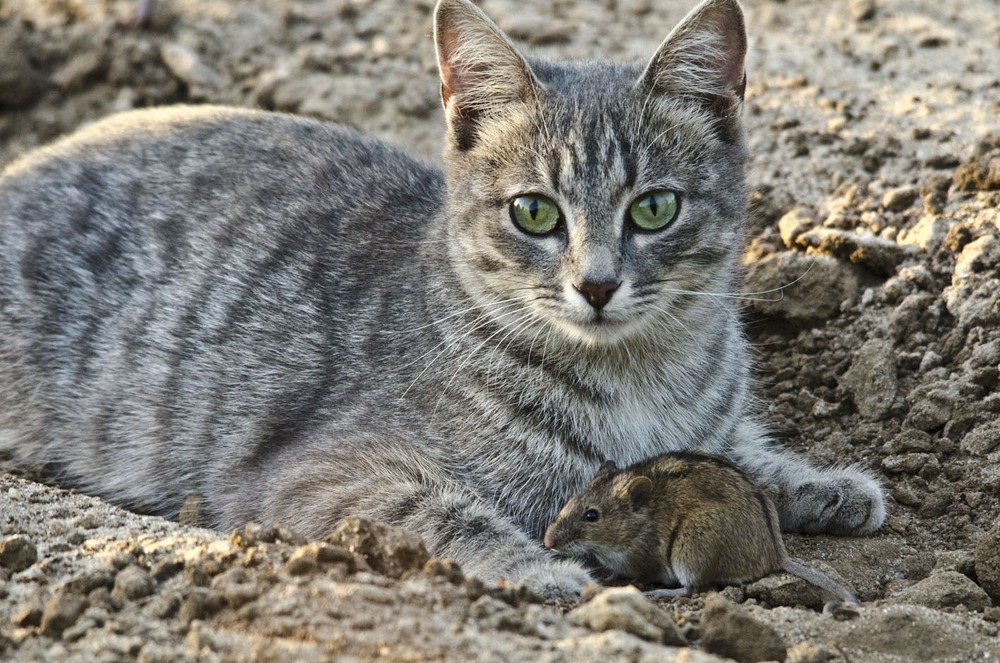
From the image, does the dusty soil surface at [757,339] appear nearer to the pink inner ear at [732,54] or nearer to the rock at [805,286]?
the rock at [805,286]

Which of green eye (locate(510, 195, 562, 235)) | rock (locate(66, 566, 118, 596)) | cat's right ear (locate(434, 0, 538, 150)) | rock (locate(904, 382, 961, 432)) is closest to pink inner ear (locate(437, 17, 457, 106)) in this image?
cat's right ear (locate(434, 0, 538, 150))

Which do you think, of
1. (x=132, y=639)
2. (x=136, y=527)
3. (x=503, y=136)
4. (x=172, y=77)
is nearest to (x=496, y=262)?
(x=503, y=136)

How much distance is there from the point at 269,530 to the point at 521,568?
88 centimetres

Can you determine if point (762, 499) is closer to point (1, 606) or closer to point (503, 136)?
point (503, 136)

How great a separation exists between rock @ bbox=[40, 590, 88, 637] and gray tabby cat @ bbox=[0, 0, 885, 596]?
126 cm

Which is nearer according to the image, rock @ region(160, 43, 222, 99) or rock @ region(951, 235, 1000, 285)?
rock @ region(951, 235, 1000, 285)

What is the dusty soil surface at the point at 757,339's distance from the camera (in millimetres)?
3238

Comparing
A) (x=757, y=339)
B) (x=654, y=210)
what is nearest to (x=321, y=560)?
(x=654, y=210)

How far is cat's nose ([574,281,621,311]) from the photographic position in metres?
4.07

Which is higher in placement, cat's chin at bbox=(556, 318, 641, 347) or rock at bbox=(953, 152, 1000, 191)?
rock at bbox=(953, 152, 1000, 191)

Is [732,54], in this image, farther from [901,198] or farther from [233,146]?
[233,146]

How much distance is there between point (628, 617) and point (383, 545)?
813 millimetres

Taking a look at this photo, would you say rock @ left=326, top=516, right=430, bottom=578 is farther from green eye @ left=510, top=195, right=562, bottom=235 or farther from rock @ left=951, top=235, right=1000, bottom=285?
rock @ left=951, top=235, right=1000, bottom=285

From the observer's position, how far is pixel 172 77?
7.88 meters
